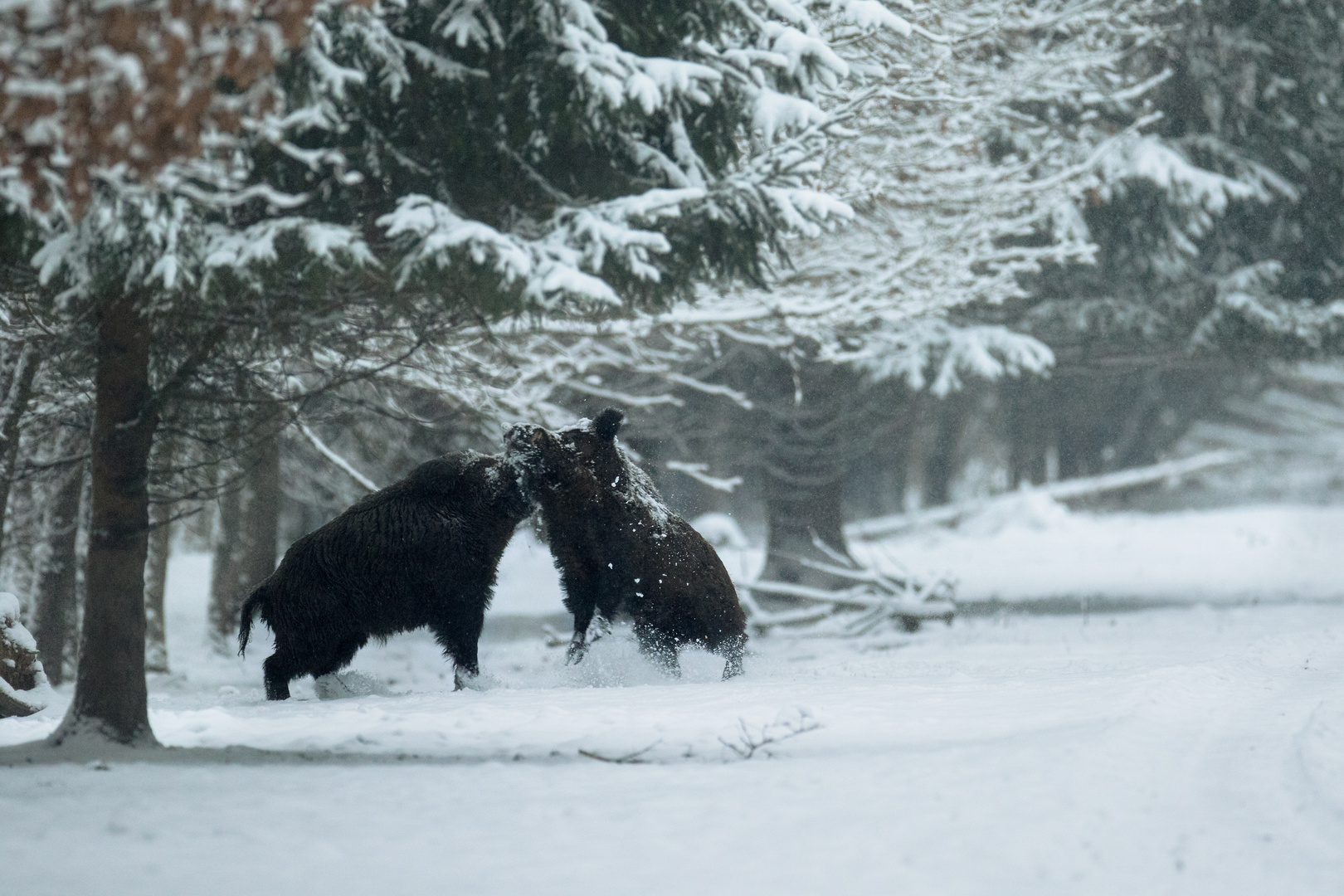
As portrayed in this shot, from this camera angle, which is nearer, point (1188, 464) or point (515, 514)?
point (515, 514)

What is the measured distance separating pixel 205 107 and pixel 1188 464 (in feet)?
105

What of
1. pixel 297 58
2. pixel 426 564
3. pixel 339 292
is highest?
pixel 297 58

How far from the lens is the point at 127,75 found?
3.74 metres

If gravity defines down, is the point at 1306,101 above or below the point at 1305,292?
above

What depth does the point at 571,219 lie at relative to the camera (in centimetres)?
634

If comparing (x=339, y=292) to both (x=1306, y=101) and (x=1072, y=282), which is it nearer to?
(x=1072, y=282)

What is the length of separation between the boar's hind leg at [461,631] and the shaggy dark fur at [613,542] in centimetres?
61

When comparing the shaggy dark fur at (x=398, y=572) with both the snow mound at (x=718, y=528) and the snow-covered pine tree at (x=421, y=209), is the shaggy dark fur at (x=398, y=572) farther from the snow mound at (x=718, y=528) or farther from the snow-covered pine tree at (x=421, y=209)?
the snow mound at (x=718, y=528)

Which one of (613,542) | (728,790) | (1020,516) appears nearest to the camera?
(728,790)

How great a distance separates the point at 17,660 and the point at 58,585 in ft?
15.6

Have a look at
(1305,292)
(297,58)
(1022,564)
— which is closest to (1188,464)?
(1022,564)

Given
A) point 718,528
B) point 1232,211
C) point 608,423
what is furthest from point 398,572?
point 1232,211

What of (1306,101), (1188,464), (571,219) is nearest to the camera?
(571,219)

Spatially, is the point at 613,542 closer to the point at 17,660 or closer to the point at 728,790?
the point at 728,790
